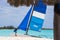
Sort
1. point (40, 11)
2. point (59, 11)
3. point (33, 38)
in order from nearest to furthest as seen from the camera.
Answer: point (59, 11) → point (33, 38) → point (40, 11)

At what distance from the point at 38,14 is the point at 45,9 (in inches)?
5.1

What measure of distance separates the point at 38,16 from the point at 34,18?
63 millimetres

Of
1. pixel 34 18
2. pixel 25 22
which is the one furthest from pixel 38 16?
pixel 25 22

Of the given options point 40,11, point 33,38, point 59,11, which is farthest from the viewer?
point 40,11

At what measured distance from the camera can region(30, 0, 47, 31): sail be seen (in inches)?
106

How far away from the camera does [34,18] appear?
2779mm

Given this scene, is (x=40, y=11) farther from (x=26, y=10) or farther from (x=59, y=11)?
(x=59, y=11)

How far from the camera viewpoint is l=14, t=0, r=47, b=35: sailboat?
2.70 m

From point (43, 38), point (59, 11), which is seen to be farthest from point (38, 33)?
point (59, 11)

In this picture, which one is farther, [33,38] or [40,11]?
[40,11]

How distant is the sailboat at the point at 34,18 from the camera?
2.70 metres

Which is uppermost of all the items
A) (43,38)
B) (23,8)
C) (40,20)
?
(23,8)

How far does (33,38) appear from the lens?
2.57 m

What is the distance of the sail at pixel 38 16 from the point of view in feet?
8.86
